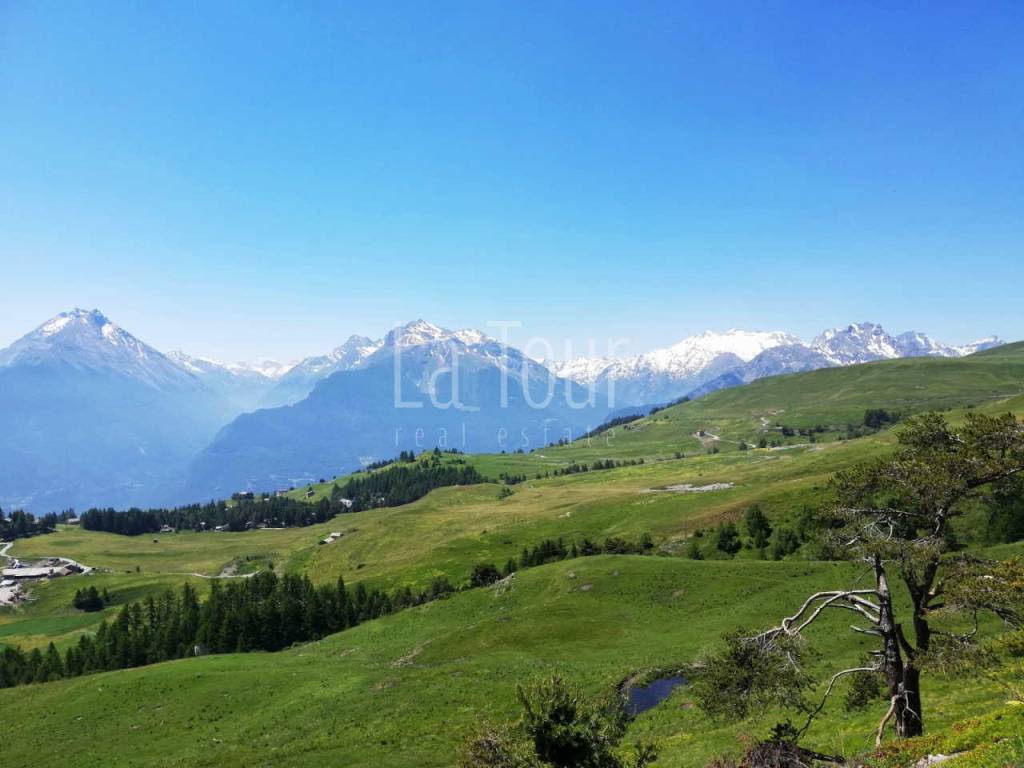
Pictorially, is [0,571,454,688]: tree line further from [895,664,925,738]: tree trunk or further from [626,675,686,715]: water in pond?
[895,664,925,738]: tree trunk

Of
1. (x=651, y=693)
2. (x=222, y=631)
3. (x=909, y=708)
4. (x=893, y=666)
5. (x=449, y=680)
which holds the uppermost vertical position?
(x=893, y=666)

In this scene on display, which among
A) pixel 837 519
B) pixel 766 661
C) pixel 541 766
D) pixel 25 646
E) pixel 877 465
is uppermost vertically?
pixel 877 465

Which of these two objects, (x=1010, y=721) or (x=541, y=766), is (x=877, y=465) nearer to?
(x=1010, y=721)

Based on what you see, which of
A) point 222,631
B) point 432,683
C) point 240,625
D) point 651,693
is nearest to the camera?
point 651,693

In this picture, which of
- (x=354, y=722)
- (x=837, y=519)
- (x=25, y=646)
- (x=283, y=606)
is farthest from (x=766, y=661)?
(x=25, y=646)

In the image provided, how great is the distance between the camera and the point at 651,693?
154 ft

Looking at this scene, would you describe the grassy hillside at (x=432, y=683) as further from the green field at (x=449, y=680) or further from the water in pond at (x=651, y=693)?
the water in pond at (x=651, y=693)

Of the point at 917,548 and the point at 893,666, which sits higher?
the point at 917,548

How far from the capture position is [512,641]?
66188 mm

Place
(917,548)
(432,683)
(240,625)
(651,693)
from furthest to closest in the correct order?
1. (240,625)
2. (432,683)
3. (651,693)
4. (917,548)

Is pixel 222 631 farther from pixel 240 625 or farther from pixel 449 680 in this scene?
pixel 449 680

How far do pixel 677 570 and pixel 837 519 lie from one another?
5694 centimetres

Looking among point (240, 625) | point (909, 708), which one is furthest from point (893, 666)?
point (240, 625)

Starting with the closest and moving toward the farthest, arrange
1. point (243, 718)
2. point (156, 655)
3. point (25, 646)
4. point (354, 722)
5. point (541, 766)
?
1. point (541, 766)
2. point (354, 722)
3. point (243, 718)
4. point (156, 655)
5. point (25, 646)
